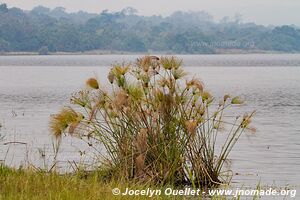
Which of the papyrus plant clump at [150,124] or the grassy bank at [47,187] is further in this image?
the papyrus plant clump at [150,124]

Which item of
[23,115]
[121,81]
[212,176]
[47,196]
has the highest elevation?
[121,81]

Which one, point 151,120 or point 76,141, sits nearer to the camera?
point 151,120

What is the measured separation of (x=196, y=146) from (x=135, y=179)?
6.44ft

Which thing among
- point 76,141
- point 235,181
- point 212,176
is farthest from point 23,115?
point 212,176

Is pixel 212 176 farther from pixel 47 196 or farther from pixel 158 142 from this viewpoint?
pixel 47 196

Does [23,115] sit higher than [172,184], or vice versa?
[172,184]

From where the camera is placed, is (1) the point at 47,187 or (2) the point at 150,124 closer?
(1) the point at 47,187

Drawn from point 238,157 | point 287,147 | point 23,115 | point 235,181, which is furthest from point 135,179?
point 23,115

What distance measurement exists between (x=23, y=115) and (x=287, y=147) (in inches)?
717

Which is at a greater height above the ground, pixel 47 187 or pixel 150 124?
pixel 150 124

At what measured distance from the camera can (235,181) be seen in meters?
20.3

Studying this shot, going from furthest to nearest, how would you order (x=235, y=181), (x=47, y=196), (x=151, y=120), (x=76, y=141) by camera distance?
1. (x=76, y=141)
2. (x=235, y=181)
3. (x=151, y=120)
4. (x=47, y=196)

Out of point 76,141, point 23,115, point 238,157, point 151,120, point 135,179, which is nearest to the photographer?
point 135,179

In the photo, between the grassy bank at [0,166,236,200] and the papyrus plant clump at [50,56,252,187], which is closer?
the grassy bank at [0,166,236,200]
